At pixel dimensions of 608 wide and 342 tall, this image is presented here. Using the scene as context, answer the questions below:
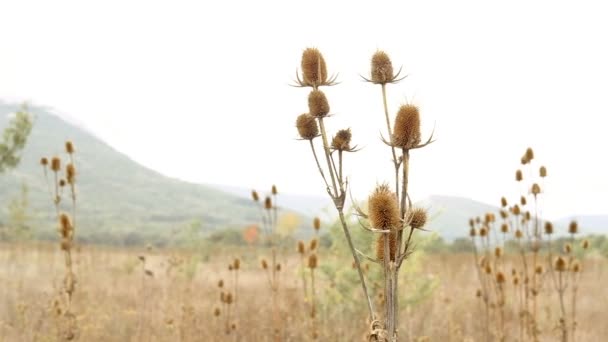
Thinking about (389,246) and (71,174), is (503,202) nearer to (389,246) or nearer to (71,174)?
(71,174)

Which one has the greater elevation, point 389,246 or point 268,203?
point 268,203

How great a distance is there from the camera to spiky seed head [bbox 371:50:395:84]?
2209 millimetres

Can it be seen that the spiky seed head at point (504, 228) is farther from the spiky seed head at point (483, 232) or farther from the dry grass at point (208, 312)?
the dry grass at point (208, 312)

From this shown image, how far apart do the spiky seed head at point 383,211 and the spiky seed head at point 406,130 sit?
0.18m

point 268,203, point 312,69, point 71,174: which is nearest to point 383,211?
point 312,69

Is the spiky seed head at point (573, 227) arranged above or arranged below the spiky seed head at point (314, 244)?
above

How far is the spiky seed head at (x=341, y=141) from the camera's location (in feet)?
7.53

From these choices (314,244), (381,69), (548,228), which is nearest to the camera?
(381,69)

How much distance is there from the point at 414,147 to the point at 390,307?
1.78 feet

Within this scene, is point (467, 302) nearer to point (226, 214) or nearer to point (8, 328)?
point (8, 328)

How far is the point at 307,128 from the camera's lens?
7.90 feet

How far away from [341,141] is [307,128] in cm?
18

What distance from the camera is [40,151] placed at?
184 metres

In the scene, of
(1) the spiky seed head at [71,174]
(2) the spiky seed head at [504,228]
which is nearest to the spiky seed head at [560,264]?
(2) the spiky seed head at [504,228]
